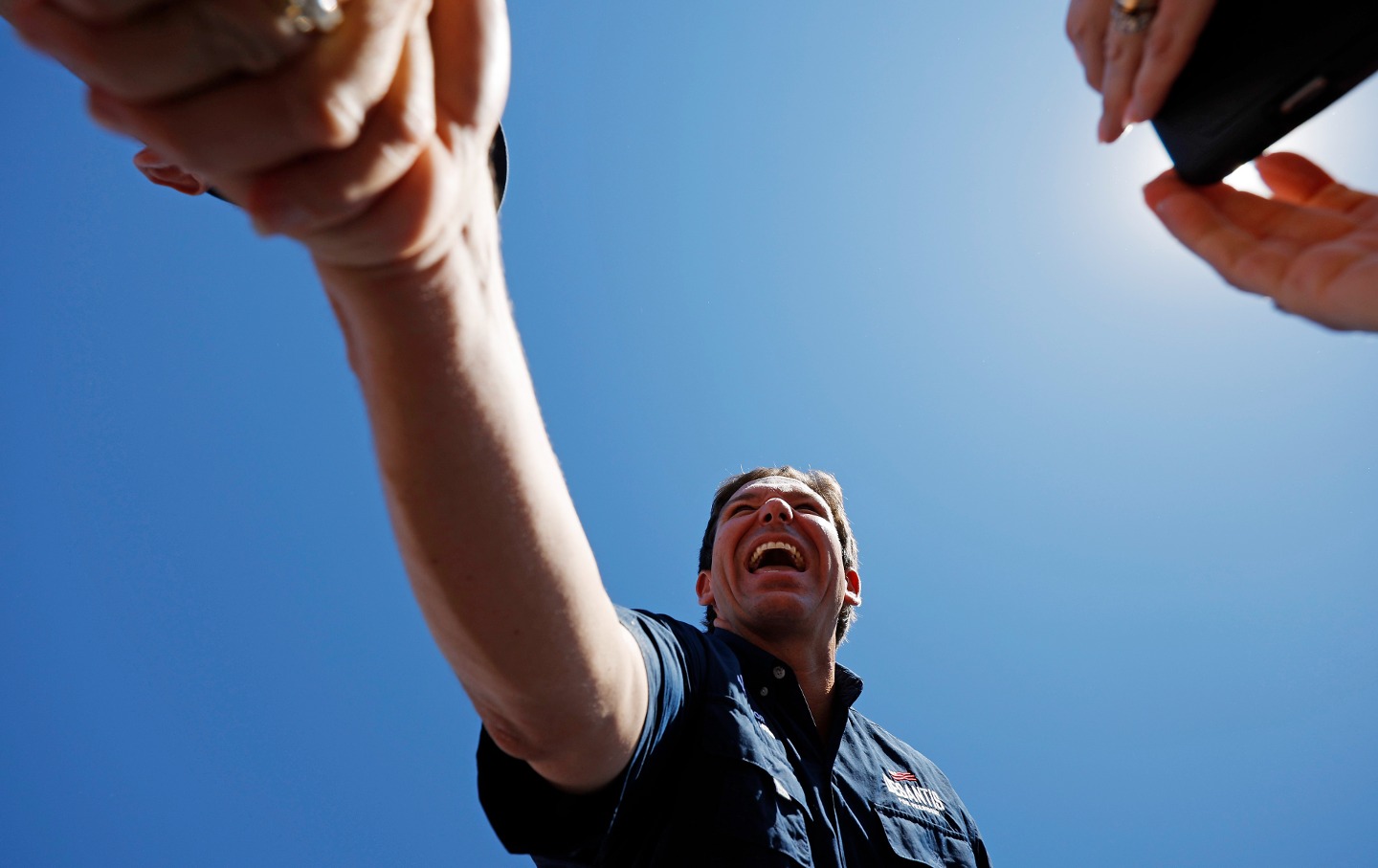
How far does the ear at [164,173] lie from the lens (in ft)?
3.67

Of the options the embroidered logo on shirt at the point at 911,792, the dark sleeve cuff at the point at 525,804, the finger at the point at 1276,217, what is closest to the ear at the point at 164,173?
the dark sleeve cuff at the point at 525,804

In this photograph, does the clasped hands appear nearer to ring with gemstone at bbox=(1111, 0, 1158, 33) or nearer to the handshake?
the handshake

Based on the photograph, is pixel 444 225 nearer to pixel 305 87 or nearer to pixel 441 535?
pixel 305 87

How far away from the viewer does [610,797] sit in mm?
1251

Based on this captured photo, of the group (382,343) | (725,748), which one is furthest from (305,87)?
(725,748)

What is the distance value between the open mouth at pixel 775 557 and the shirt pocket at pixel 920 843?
979mm

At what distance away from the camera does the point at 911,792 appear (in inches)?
89.6

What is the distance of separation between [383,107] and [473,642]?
0.66 metres

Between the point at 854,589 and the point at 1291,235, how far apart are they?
2.38 m

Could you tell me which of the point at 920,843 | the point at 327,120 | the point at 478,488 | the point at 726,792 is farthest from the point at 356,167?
the point at 920,843

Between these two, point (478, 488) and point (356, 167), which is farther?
point (478, 488)

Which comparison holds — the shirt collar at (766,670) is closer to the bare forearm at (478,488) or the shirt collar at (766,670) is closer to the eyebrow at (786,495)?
the eyebrow at (786,495)

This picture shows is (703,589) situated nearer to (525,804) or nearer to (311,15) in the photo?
(525,804)

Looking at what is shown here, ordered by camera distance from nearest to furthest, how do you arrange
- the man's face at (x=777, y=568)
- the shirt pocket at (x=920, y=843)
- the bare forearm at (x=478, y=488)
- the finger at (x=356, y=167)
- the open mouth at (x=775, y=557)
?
the finger at (x=356, y=167) → the bare forearm at (x=478, y=488) → the shirt pocket at (x=920, y=843) → the man's face at (x=777, y=568) → the open mouth at (x=775, y=557)
